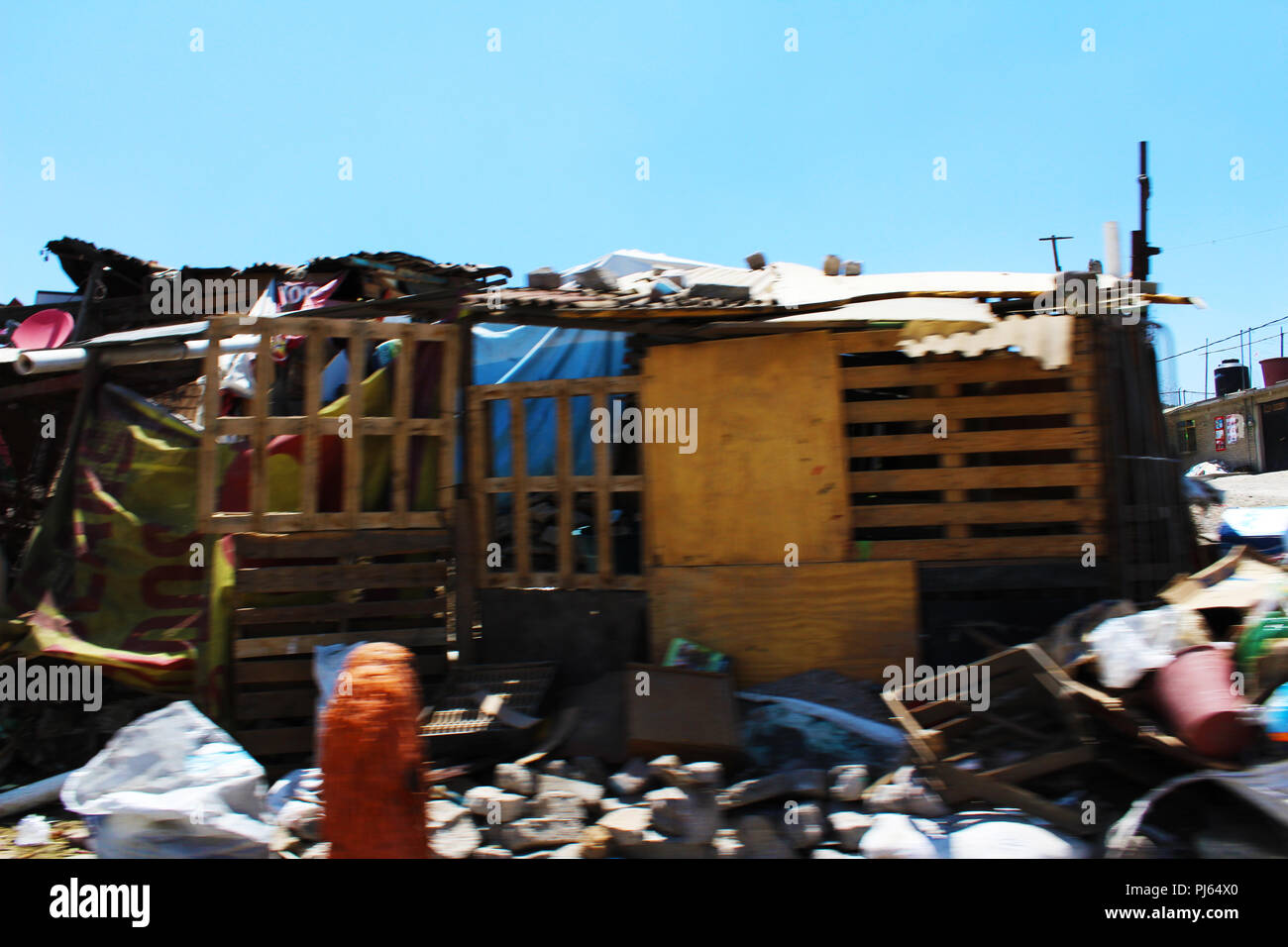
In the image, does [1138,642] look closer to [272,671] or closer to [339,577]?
[339,577]

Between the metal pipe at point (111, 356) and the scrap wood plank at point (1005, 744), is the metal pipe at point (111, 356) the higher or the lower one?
the higher one

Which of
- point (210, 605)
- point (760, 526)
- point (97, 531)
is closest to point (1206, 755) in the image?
point (760, 526)

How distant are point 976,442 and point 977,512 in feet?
1.83

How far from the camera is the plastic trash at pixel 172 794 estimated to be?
12.6 feet

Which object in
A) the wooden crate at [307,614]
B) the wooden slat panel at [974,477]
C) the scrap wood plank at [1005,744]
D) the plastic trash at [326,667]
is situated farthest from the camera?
the wooden slat panel at [974,477]

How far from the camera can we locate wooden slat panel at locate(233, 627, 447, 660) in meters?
6.00

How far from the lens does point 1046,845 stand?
12.8 feet

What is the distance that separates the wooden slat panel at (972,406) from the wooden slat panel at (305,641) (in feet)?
12.6

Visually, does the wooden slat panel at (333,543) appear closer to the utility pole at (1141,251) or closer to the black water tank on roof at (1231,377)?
the utility pole at (1141,251)

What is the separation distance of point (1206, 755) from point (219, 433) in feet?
22.3

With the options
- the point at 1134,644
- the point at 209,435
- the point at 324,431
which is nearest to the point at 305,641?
the point at 324,431

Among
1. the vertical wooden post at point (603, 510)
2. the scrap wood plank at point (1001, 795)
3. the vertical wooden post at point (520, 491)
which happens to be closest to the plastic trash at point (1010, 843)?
the scrap wood plank at point (1001, 795)

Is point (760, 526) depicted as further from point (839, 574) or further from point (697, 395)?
point (697, 395)

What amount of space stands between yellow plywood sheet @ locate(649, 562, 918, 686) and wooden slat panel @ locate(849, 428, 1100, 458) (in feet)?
2.96
